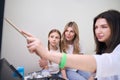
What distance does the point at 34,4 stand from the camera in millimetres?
2160

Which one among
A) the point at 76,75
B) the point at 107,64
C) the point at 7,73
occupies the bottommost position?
the point at 76,75

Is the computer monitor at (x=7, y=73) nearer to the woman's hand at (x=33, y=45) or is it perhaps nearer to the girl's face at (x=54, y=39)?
the woman's hand at (x=33, y=45)

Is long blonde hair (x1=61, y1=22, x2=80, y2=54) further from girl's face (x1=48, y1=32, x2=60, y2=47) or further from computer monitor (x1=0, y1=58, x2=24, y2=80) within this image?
computer monitor (x1=0, y1=58, x2=24, y2=80)

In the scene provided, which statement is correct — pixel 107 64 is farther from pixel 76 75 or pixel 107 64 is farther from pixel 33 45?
pixel 76 75

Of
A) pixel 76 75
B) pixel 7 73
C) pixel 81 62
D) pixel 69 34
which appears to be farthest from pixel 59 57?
pixel 69 34

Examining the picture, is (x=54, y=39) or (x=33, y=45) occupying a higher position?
(x=33, y=45)

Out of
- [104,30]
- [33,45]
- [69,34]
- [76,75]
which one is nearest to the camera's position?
[33,45]

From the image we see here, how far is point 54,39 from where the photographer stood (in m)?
2.04

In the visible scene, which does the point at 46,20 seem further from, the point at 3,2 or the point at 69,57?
the point at 69,57

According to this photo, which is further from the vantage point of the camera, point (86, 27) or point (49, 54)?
point (86, 27)

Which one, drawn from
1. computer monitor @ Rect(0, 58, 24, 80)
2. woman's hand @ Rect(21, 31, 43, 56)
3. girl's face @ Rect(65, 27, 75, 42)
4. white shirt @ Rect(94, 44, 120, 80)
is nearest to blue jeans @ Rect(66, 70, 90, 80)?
girl's face @ Rect(65, 27, 75, 42)

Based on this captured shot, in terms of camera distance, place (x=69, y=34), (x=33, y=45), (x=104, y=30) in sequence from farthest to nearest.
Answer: (x=69, y=34) < (x=104, y=30) < (x=33, y=45)

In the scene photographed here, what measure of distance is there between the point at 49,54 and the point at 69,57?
65mm

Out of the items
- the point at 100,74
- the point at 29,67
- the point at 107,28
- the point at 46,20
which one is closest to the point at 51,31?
the point at 46,20
